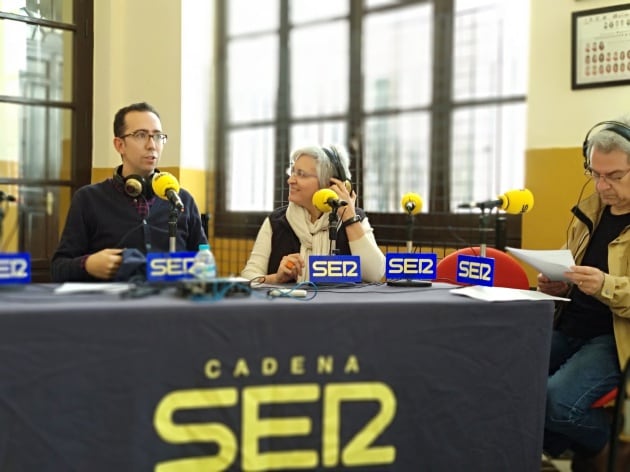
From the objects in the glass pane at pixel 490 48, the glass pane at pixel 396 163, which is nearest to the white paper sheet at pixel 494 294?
the glass pane at pixel 490 48

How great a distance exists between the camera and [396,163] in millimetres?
3785

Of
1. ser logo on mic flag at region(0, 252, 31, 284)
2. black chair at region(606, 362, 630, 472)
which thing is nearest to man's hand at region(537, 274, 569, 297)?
black chair at region(606, 362, 630, 472)

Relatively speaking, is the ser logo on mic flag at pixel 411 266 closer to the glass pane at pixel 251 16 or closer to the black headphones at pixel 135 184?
the black headphones at pixel 135 184

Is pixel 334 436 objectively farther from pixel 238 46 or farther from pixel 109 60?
pixel 238 46

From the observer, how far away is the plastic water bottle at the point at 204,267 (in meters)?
1.62

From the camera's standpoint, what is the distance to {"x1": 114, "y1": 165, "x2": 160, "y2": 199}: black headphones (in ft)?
6.74

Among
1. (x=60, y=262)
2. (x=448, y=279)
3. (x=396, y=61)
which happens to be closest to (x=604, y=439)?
(x=448, y=279)

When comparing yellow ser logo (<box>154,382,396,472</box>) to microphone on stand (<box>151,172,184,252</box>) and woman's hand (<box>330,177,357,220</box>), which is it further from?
woman's hand (<box>330,177,357,220</box>)

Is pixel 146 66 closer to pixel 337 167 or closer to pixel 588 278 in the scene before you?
pixel 337 167

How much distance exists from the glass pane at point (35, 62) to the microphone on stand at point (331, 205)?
2.41m

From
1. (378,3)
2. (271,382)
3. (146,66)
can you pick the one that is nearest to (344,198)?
(271,382)

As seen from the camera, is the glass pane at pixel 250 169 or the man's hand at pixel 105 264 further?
the glass pane at pixel 250 169

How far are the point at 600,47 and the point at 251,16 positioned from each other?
8.16 feet

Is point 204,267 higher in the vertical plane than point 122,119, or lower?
lower
